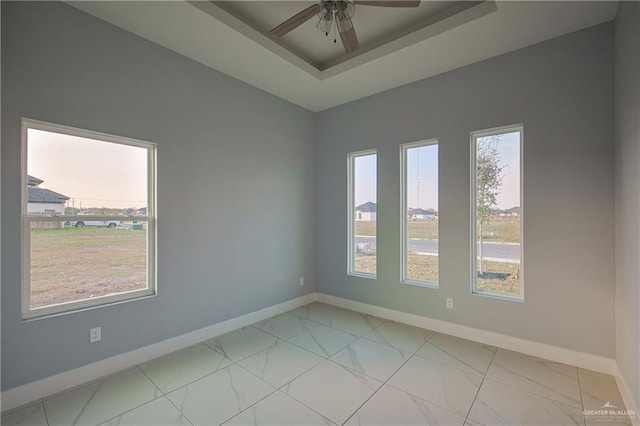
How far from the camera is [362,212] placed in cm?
426

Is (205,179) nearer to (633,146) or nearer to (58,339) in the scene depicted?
(58,339)

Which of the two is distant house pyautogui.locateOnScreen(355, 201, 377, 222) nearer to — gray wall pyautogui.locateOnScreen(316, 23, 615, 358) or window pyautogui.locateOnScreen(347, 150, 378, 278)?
window pyautogui.locateOnScreen(347, 150, 378, 278)

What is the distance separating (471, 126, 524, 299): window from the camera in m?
3.01

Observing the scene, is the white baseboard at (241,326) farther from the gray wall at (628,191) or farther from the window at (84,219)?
the window at (84,219)

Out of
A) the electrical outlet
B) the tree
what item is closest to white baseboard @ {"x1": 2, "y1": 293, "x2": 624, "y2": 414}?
the electrical outlet

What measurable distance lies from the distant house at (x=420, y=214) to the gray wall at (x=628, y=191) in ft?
5.32

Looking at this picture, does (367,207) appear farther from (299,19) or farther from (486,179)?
(299,19)

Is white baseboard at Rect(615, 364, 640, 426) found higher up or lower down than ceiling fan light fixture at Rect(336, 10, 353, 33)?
lower down

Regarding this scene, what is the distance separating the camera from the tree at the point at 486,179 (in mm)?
3137

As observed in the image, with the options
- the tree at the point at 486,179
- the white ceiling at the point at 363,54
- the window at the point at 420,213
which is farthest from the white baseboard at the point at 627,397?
the white ceiling at the point at 363,54

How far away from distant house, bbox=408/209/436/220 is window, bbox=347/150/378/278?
1.62 ft

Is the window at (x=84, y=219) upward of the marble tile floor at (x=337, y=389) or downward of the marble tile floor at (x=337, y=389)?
upward

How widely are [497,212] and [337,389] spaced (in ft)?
8.11

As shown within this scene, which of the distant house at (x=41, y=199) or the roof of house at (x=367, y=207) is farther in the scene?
the roof of house at (x=367, y=207)
